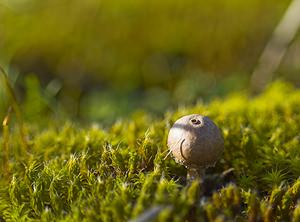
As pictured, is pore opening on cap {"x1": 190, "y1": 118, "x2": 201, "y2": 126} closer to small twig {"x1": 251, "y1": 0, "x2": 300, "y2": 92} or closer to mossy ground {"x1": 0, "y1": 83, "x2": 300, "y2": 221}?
mossy ground {"x1": 0, "y1": 83, "x2": 300, "y2": 221}

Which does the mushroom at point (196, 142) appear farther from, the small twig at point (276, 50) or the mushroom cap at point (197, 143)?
the small twig at point (276, 50)

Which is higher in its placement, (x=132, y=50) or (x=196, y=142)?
(x=196, y=142)

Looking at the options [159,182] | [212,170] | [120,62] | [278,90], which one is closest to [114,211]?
[159,182]

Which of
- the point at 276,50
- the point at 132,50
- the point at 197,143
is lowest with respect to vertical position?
the point at 132,50

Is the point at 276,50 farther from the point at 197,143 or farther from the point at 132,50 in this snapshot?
the point at 197,143

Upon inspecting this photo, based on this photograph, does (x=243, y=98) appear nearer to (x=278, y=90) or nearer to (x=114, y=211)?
(x=278, y=90)

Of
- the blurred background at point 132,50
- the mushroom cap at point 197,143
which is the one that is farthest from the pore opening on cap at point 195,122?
the blurred background at point 132,50

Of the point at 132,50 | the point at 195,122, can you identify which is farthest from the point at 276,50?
the point at 195,122
